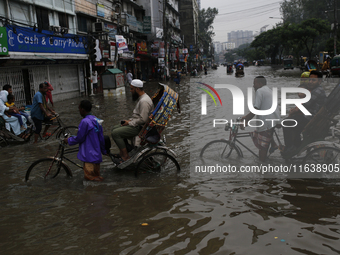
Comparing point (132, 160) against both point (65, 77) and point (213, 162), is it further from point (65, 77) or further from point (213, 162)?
point (65, 77)

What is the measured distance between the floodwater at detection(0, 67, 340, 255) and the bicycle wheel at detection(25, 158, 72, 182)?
0.52ft

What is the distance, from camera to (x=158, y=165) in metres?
5.80

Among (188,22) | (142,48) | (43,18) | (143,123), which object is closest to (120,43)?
(43,18)

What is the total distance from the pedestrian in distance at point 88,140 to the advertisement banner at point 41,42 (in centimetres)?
1202

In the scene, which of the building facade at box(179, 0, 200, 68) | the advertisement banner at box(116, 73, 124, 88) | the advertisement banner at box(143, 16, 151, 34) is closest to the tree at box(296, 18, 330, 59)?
the advertisement banner at box(143, 16, 151, 34)

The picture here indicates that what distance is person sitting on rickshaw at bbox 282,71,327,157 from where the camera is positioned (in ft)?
18.1

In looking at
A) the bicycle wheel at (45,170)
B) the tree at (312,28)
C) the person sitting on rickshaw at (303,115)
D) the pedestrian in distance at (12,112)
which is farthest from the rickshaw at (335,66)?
the bicycle wheel at (45,170)

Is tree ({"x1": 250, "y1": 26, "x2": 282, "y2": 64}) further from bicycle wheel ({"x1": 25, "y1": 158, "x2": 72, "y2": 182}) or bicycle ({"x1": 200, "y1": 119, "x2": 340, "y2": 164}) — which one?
bicycle wheel ({"x1": 25, "y1": 158, "x2": 72, "y2": 182})

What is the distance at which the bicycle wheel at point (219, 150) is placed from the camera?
610 cm

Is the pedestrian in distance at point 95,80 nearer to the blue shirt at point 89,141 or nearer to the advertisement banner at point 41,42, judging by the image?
the advertisement banner at point 41,42

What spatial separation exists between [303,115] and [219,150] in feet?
5.41

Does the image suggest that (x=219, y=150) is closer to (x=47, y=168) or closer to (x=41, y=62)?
(x=47, y=168)

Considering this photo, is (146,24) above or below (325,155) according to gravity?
above

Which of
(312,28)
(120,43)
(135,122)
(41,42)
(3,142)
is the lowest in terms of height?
(3,142)
